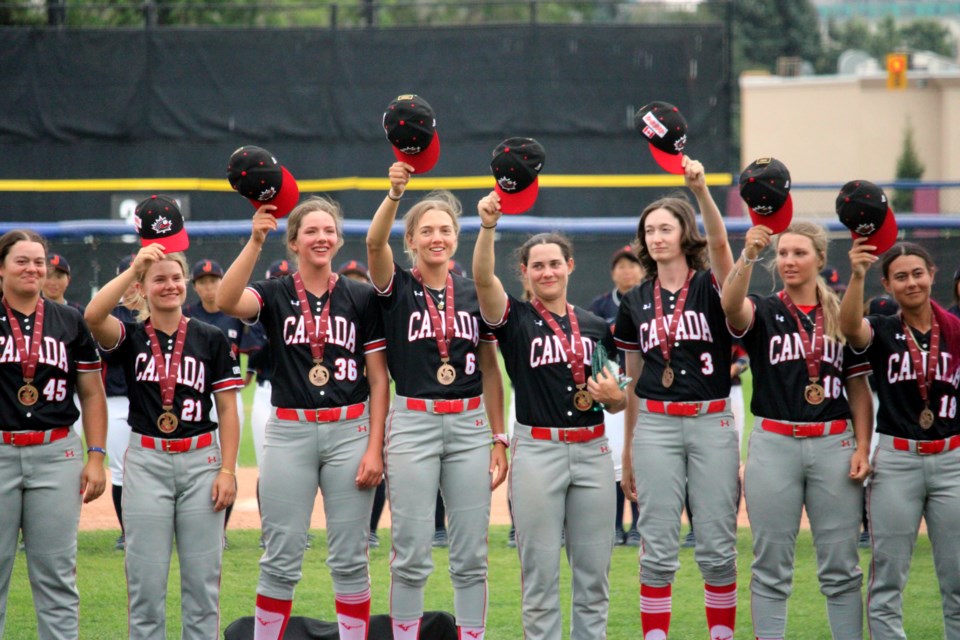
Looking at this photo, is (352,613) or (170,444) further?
(352,613)

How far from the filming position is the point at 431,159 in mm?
4914

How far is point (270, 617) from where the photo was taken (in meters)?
4.93

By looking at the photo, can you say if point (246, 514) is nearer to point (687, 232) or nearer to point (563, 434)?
point (563, 434)

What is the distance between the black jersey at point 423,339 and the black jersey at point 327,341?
11 centimetres

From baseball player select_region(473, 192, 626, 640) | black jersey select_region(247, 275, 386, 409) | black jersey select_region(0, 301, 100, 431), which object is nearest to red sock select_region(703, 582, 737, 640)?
baseball player select_region(473, 192, 626, 640)

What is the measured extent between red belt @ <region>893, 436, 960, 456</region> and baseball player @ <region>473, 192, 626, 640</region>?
1216 mm

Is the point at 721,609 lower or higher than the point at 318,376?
lower

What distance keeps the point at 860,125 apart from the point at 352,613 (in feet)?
99.5

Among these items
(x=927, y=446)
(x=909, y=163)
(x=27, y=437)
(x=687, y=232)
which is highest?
(x=909, y=163)

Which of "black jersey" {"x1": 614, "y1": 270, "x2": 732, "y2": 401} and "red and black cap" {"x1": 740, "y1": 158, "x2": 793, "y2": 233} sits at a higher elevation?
"red and black cap" {"x1": 740, "y1": 158, "x2": 793, "y2": 233}

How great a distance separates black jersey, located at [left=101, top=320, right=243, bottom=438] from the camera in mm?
4820

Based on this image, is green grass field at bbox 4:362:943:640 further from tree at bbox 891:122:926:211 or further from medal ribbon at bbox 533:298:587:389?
tree at bbox 891:122:926:211

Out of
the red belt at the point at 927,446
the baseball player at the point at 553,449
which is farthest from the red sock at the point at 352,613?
the red belt at the point at 927,446

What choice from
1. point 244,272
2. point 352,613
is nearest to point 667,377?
point 352,613
